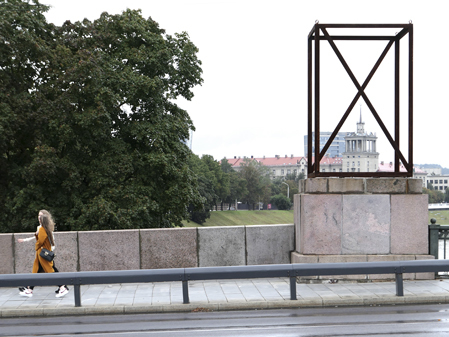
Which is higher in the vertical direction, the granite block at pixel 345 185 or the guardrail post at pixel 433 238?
the granite block at pixel 345 185

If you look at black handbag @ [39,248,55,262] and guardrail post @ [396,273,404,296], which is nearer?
guardrail post @ [396,273,404,296]

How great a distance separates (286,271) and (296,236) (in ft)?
6.59

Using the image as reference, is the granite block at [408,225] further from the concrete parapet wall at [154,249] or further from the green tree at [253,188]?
the green tree at [253,188]

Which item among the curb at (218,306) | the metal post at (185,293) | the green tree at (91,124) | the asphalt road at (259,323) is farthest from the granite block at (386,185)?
the green tree at (91,124)

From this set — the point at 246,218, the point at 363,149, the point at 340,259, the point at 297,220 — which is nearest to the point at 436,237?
the point at 340,259

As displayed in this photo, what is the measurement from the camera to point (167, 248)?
30.5 feet

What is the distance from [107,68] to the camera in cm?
2084

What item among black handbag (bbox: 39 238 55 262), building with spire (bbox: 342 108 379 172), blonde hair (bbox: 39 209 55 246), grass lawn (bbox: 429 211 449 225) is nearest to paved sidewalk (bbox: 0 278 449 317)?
black handbag (bbox: 39 238 55 262)

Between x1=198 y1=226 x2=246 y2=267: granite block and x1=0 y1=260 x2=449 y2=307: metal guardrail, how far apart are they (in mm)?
1710

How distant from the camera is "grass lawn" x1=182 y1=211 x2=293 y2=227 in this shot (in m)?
81.9

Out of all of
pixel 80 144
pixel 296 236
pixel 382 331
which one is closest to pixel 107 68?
pixel 80 144

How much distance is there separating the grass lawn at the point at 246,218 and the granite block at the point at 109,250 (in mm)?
63260

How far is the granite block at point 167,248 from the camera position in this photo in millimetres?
9273

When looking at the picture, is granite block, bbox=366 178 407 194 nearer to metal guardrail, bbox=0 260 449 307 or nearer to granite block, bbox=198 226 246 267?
metal guardrail, bbox=0 260 449 307
